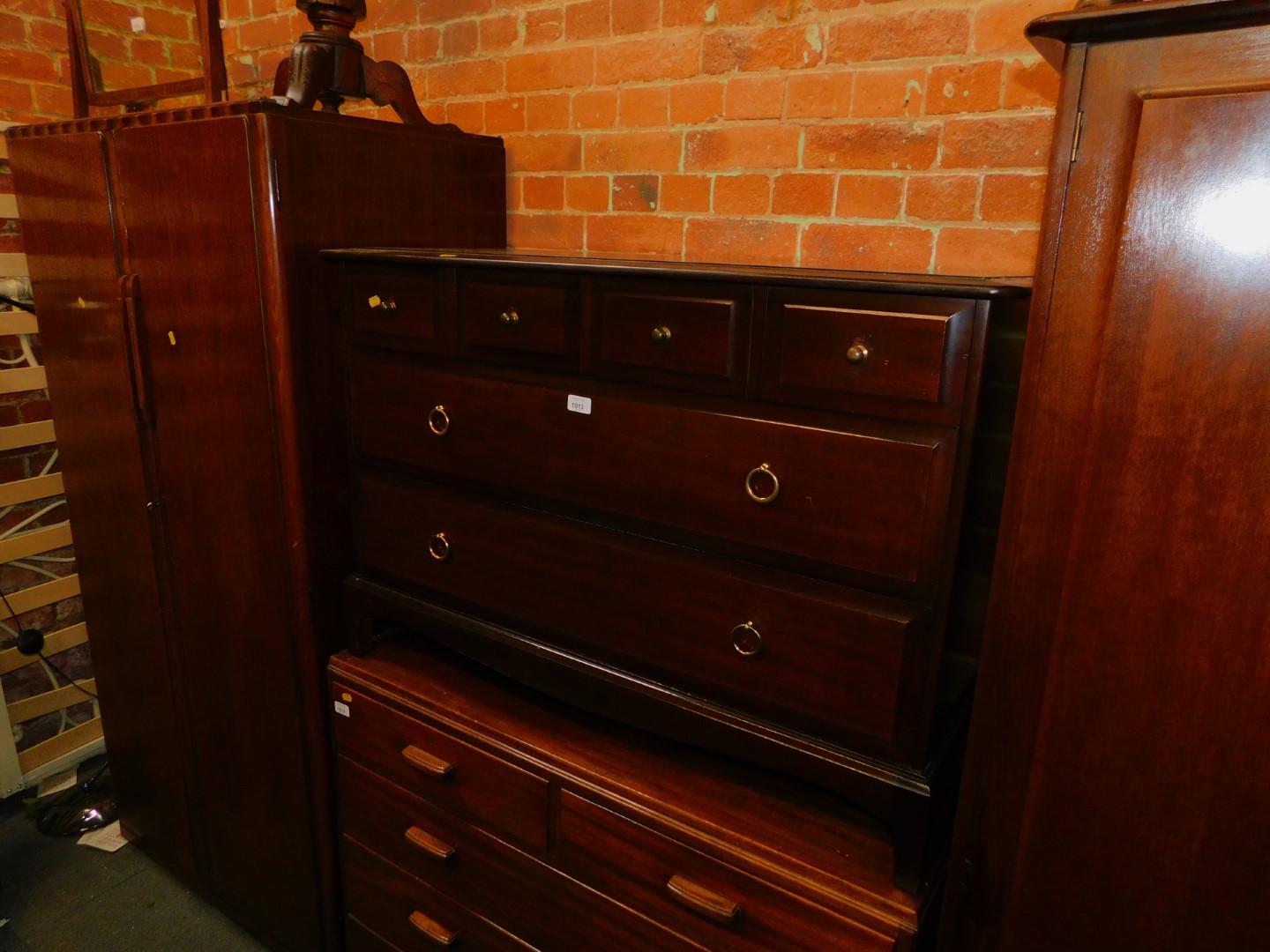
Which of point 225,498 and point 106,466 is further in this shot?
point 106,466

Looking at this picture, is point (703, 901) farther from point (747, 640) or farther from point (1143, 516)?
point (1143, 516)

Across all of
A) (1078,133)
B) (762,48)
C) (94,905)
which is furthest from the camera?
(94,905)

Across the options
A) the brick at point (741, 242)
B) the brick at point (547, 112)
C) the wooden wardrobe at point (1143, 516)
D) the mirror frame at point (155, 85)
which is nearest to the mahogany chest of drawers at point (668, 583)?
the wooden wardrobe at point (1143, 516)

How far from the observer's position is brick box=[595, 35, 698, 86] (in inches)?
66.0

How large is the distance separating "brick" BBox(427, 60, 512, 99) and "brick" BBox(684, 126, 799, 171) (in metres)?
0.53

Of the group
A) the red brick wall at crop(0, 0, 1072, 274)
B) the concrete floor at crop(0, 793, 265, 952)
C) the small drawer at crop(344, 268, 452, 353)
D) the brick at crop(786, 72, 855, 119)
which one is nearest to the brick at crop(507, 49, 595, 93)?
the red brick wall at crop(0, 0, 1072, 274)

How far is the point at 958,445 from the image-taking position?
97 cm

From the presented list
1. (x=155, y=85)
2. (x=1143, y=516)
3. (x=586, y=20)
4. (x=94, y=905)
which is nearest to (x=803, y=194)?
(x=586, y=20)

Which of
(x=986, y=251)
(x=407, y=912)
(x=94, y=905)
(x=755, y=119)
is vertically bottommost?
(x=94, y=905)

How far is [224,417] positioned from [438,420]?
0.52 metres

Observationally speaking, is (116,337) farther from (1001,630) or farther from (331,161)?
(1001,630)

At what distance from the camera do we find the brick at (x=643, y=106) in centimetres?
173

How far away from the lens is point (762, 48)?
1582mm

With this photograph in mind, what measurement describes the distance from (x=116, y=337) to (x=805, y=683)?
157 centimetres
